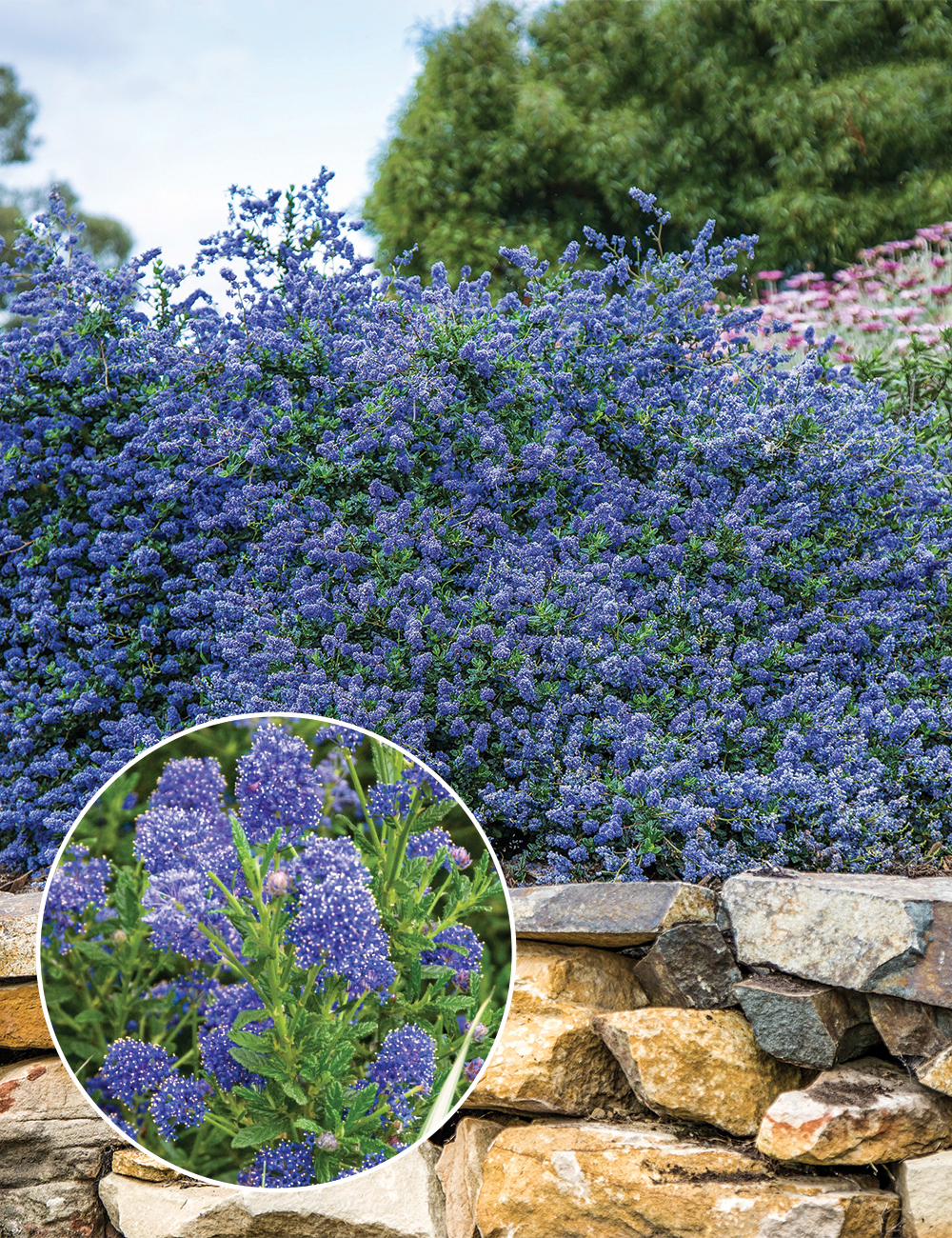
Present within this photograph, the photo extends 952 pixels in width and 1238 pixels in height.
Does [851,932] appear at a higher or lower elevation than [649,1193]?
higher

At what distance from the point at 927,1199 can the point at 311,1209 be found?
1370mm

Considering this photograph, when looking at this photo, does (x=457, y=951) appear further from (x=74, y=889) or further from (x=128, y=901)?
(x=74, y=889)

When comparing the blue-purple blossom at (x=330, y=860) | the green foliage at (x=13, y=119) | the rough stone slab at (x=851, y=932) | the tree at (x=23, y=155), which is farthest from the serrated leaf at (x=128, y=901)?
the green foliage at (x=13, y=119)

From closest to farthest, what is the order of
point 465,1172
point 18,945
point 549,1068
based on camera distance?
point 549,1068
point 465,1172
point 18,945

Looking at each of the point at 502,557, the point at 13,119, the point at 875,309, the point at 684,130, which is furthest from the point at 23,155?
the point at 502,557

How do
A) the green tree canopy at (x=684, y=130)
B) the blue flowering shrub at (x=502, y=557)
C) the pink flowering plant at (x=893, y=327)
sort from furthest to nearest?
the green tree canopy at (x=684, y=130), the pink flowering plant at (x=893, y=327), the blue flowering shrub at (x=502, y=557)

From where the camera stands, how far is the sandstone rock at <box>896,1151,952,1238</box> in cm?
222

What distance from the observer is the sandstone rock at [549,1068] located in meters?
2.47

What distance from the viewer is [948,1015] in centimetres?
232

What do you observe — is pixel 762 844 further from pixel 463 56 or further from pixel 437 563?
pixel 463 56

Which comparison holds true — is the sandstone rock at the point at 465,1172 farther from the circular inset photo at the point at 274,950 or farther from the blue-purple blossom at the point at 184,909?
the blue-purple blossom at the point at 184,909

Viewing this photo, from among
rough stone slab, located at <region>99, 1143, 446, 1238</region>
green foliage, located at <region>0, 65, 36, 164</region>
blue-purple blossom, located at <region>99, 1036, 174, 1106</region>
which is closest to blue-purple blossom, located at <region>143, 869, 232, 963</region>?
blue-purple blossom, located at <region>99, 1036, 174, 1106</region>

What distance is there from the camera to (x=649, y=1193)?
2.28m

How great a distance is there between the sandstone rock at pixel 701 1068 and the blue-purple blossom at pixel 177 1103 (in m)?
1.03
